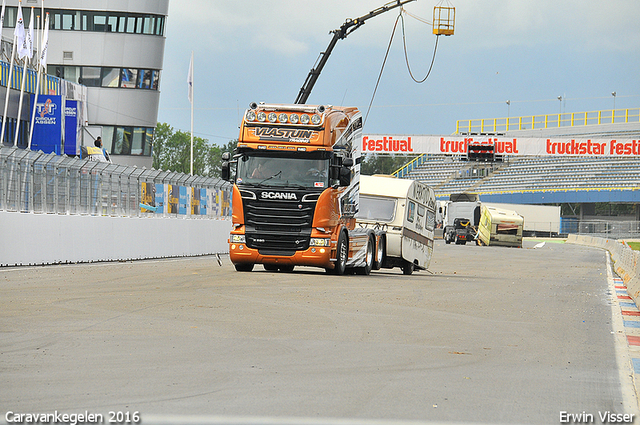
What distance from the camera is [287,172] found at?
770 inches

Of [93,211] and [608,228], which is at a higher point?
[608,228]

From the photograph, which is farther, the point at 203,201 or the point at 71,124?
the point at 71,124

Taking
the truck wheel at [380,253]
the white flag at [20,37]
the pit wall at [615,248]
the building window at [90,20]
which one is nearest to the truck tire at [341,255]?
the truck wheel at [380,253]

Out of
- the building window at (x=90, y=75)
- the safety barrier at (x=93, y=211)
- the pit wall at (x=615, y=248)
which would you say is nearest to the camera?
the pit wall at (x=615, y=248)

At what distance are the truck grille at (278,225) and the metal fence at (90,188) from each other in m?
5.18

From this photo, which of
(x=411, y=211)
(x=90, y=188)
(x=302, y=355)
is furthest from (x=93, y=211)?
(x=302, y=355)

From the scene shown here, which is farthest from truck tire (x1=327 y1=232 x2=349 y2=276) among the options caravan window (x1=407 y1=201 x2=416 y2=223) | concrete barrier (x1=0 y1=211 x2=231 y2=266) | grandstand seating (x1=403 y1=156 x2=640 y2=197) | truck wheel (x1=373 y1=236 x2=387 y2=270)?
grandstand seating (x1=403 y1=156 x2=640 y2=197)

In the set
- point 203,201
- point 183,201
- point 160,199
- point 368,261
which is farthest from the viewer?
point 203,201

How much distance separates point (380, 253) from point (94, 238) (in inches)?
297

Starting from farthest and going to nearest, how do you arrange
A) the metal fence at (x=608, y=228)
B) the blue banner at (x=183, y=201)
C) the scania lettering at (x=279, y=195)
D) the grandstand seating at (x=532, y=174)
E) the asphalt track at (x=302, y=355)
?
the grandstand seating at (x=532, y=174)
the metal fence at (x=608, y=228)
the blue banner at (x=183, y=201)
the scania lettering at (x=279, y=195)
the asphalt track at (x=302, y=355)

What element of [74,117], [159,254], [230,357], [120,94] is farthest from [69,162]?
[120,94]

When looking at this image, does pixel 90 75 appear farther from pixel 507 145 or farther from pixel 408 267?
pixel 408 267

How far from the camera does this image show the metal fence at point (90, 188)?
2023 centimetres

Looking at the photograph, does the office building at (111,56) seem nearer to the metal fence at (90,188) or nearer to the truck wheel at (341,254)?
the metal fence at (90,188)
